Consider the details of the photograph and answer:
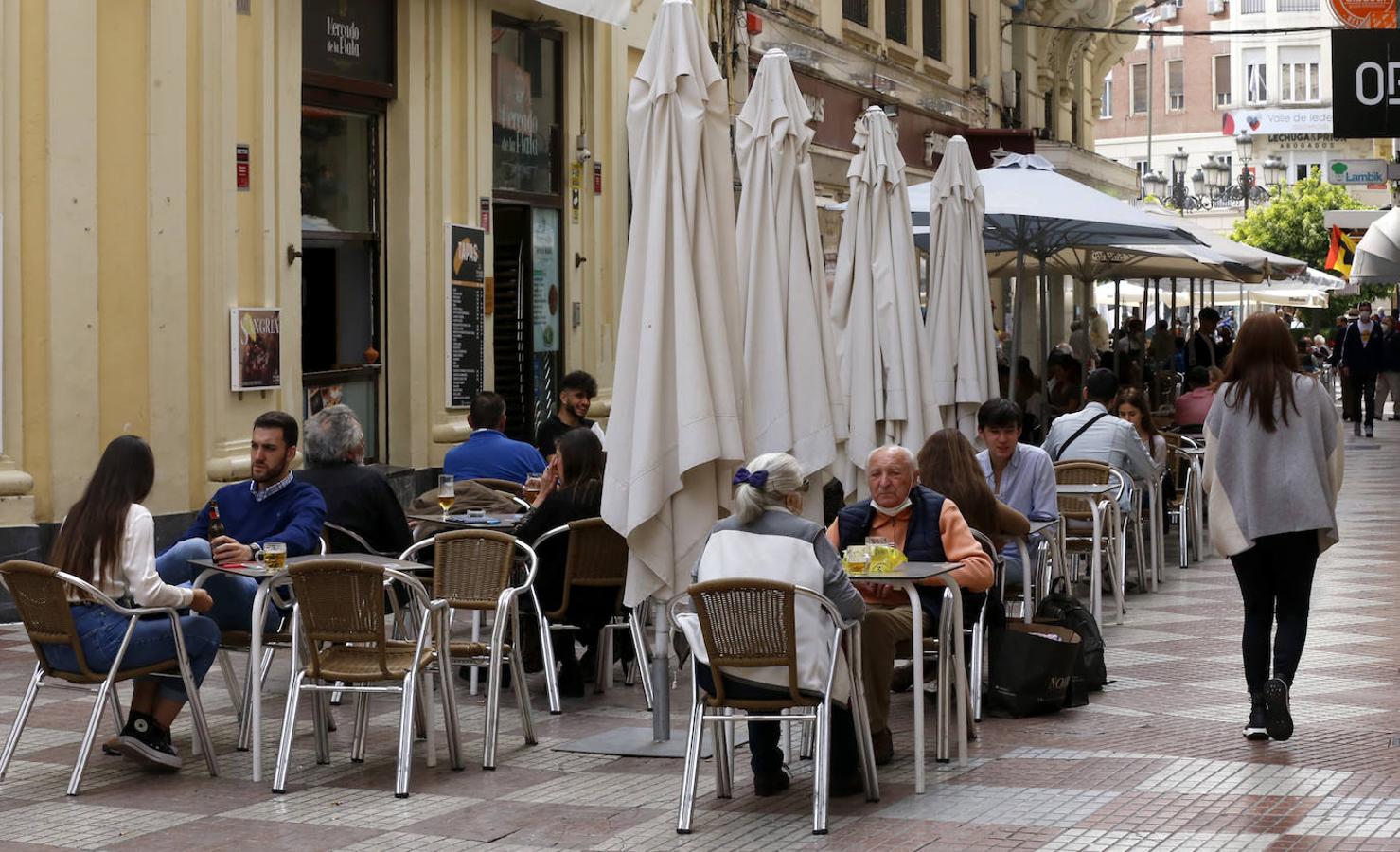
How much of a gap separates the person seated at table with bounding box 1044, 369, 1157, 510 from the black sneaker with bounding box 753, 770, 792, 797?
601cm

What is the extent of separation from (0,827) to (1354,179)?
874 inches

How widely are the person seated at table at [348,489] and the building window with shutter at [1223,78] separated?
278 feet

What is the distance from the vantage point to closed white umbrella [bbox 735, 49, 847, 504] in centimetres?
968

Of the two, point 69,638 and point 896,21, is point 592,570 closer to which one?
point 69,638

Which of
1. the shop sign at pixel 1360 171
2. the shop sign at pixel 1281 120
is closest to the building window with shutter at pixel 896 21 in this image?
the shop sign at pixel 1360 171

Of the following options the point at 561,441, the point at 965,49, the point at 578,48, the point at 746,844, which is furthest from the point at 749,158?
the point at 965,49

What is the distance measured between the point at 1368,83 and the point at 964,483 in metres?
5.38

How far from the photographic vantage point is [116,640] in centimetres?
782

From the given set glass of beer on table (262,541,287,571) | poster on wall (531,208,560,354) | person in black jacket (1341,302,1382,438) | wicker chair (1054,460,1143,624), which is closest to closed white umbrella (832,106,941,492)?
wicker chair (1054,460,1143,624)

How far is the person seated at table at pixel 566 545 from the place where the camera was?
9.78m

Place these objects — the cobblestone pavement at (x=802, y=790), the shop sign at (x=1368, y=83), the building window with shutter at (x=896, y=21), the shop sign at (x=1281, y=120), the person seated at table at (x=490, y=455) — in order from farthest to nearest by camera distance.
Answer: the shop sign at (x=1281, y=120)
the building window with shutter at (x=896, y=21)
the shop sign at (x=1368, y=83)
the person seated at table at (x=490, y=455)
the cobblestone pavement at (x=802, y=790)

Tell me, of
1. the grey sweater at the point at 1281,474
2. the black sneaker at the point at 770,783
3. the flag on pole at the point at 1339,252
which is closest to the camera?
the black sneaker at the point at 770,783

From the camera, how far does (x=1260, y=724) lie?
27.5 ft

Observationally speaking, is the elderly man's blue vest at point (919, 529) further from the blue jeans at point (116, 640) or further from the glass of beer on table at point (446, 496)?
the glass of beer on table at point (446, 496)
